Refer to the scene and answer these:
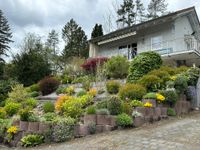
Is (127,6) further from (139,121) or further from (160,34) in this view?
(139,121)

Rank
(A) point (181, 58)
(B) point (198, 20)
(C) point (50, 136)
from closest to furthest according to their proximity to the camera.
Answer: (C) point (50, 136) < (A) point (181, 58) < (B) point (198, 20)

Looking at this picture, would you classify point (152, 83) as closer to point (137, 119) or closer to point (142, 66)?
point (142, 66)

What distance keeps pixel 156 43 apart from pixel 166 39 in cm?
101

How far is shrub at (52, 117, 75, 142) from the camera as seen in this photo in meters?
9.52

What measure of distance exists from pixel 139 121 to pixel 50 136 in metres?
3.53

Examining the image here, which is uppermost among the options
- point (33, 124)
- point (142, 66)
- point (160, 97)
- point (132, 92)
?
point (142, 66)

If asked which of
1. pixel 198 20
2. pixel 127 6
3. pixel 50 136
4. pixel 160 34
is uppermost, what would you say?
pixel 127 6

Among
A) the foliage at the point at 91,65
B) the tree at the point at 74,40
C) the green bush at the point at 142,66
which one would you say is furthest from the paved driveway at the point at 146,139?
the tree at the point at 74,40

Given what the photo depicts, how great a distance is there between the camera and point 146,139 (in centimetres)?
849

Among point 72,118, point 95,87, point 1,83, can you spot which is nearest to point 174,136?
point 72,118

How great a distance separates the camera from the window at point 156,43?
2500 cm

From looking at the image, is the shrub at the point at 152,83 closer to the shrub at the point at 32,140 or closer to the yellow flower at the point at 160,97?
the yellow flower at the point at 160,97

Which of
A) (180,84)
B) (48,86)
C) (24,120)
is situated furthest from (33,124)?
(48,86)

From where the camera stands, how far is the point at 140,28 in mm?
26516
